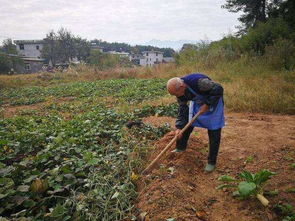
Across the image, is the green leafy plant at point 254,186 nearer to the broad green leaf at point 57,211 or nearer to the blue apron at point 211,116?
the blue apron at point 211,116

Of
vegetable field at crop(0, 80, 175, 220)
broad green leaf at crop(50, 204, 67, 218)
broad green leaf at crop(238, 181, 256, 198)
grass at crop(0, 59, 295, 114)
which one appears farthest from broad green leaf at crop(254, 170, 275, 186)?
grass at crop(0, 59, 295, 114)

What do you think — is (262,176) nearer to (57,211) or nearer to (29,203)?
(57,211)

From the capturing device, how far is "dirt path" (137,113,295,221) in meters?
2.29

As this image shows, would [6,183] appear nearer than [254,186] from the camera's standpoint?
No

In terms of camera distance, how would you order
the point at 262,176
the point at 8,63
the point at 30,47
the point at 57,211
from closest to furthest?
the point at 57,211 → the point at 262,176 → the point at 8,63 → the point at 30,47

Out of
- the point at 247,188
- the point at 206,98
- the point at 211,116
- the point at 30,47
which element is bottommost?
the point at 247,188

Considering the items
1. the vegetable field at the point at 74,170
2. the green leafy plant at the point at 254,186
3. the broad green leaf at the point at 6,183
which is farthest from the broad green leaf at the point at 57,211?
the green leafy plant at the point at 254,186

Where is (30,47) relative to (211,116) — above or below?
above

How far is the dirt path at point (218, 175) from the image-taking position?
2.29m

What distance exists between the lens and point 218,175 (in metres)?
2.92

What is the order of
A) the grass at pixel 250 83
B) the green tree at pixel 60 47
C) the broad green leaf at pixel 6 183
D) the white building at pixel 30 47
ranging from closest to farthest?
the broad green leaf at pixel 6 183 → the grass at pixel 250 83 → the green tree at pixel 60 47 → the white building at pixel 30 47

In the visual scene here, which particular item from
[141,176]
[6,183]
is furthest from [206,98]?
[6,183]

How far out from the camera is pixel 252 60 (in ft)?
33.1

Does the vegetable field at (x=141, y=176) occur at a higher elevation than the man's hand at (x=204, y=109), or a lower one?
lower
